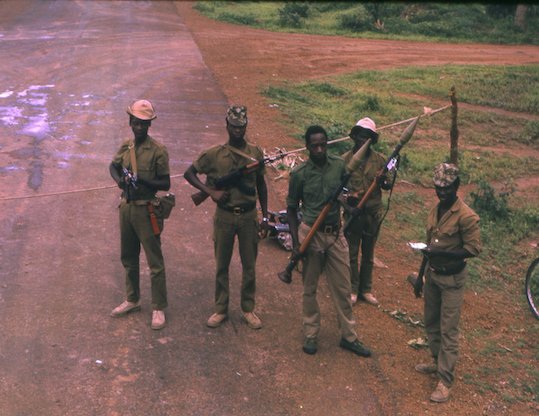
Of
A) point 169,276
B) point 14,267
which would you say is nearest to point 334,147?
point 169,276

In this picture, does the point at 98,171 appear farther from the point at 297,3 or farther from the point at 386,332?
the point at 297,3

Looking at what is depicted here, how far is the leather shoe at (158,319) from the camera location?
272 inches

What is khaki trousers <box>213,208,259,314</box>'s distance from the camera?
A: 6.76 m

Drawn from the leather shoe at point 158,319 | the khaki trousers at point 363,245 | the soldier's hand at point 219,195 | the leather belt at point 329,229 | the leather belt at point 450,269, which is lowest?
the leather shoe at point 158,319

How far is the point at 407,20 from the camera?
1124 inches

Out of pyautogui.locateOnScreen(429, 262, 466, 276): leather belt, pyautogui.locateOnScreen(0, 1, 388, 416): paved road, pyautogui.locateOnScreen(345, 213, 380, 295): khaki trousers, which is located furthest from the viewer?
pyautogui.locateOnScreen(345, 213, 380, 295): khaki trousers

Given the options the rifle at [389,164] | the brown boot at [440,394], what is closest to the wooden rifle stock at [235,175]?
the rifle at [389,164]

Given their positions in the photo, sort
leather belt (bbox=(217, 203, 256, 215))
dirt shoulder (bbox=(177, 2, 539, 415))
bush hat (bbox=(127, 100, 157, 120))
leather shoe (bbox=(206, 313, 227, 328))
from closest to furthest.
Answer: dirt shoulder (bbox=(177, 2, 539, 415)) → bush hat (bbox=(127, 100, 157, 120)) → leather belt (bbox=(217, 203, 256, 215)) → leather shoe (bbox=(206, 313, 227, 328))

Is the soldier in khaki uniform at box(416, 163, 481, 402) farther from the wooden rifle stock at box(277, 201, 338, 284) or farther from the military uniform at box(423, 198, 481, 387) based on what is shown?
the wooden rifle stock at box(277, 201, 338, 284)

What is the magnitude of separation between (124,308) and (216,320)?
0.90 metres

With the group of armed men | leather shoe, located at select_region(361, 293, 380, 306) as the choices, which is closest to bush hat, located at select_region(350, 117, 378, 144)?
the group of armed men

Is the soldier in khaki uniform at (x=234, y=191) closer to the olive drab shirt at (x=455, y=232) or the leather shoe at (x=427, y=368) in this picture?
the olive drab shirt at (x=455, y=232)

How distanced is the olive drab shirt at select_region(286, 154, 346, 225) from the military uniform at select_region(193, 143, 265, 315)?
40 cm

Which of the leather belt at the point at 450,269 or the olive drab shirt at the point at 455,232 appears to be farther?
the leather belt at the point at 450,269
